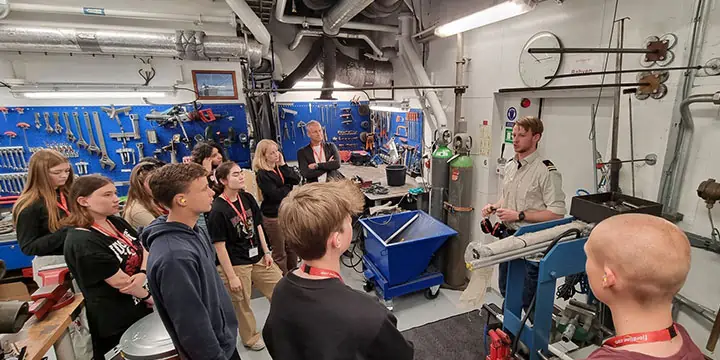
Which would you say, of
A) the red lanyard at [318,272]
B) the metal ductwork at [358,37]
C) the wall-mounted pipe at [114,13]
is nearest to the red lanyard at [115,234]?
the red lanyard at [318,272]

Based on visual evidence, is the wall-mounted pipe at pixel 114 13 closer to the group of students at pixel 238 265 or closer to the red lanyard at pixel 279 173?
Result: the group of students at pixel 238 265

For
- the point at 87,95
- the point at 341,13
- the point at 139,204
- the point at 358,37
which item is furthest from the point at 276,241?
the point at 358,37

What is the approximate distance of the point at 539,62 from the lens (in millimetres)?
2699

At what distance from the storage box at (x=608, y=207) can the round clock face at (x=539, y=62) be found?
3.68 feet

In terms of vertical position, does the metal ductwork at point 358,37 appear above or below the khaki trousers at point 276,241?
above

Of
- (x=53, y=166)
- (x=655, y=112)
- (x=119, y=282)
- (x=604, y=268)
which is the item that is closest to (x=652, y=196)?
(x=655, y=112)

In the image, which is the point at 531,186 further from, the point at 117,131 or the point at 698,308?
the point at 117,131

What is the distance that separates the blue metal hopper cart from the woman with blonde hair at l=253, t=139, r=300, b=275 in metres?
0.90

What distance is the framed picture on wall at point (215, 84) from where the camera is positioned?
4203 millimetres

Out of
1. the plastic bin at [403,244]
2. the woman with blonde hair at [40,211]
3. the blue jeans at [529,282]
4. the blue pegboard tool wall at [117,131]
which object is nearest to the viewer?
the blue jeans at [529,282]

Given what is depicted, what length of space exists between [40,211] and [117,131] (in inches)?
86.2

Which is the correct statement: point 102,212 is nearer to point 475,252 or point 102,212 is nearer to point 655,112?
point 475,252

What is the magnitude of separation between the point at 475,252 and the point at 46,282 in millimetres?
2484

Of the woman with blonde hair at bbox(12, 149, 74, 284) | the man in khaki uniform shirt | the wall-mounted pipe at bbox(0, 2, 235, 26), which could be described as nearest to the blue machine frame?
the man in khaki uniform shirt
